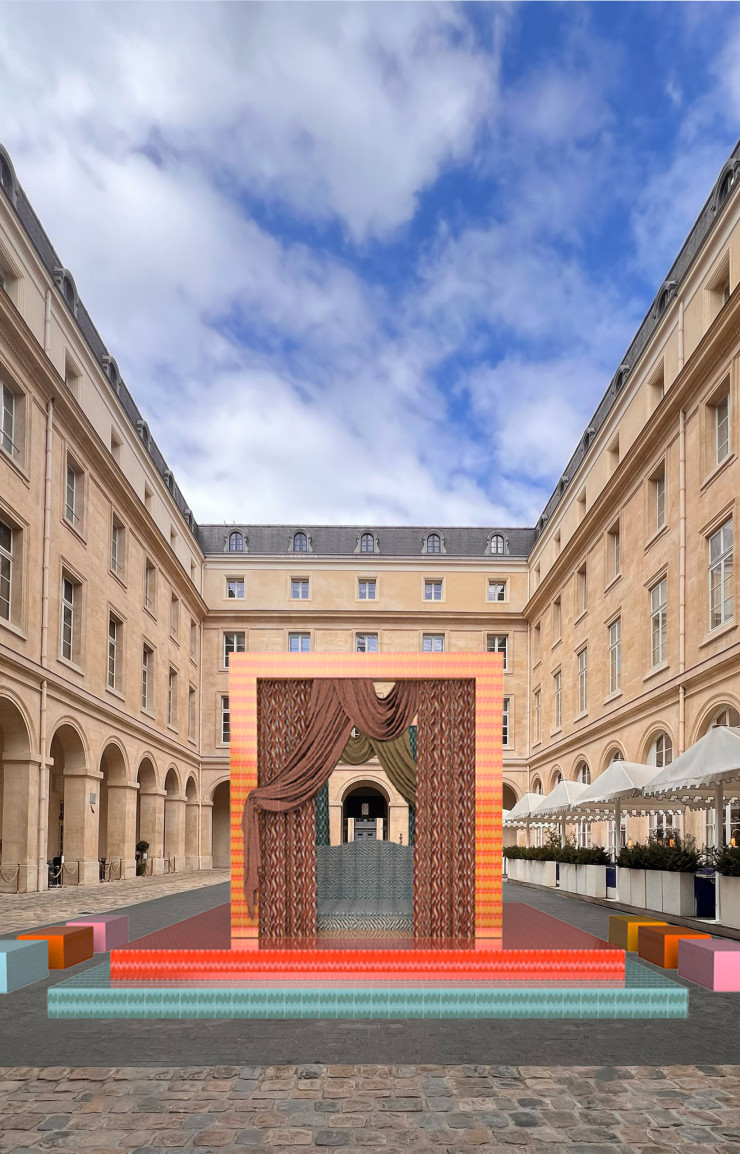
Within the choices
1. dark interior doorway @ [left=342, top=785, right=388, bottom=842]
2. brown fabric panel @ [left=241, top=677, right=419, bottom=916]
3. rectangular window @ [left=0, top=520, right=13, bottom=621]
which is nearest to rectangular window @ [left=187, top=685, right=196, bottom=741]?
dark interior doorway @ [left=342, top=785, right=388, bottom=842]

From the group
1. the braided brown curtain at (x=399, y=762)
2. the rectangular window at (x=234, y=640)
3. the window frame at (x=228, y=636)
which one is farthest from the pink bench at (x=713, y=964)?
the rectangular window at (x=234, y=640)

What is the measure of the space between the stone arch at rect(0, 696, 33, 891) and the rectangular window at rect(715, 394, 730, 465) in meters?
15.4

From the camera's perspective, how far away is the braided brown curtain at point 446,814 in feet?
35.0

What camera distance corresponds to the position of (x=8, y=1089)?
609cm

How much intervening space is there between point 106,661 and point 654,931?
19.3 meters

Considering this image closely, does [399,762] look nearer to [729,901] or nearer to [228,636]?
[729,901]

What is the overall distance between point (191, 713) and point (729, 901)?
102 ft

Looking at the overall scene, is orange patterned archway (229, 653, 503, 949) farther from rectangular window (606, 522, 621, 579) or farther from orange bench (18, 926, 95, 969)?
rectangular window (606, 522, 621, 579)

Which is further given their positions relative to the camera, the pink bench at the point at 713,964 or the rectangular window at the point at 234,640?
the rectangular window at the point at 234,640

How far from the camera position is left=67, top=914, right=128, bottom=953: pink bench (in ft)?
39.5

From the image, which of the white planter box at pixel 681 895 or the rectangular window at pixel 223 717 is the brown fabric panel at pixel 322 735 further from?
the rectangular window at pixel 223 717

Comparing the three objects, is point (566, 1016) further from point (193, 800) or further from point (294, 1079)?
point (193, 800)

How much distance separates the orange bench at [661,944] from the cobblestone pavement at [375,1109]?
172 inches

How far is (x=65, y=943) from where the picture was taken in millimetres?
10906
